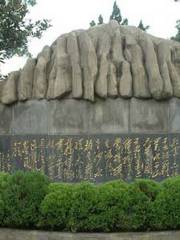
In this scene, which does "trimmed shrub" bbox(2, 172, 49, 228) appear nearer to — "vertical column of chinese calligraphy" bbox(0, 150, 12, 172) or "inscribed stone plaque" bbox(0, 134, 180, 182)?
"inscribed stone plaque" bbox(0, 134, 180, 182)

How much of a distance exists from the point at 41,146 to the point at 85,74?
1.27 meters

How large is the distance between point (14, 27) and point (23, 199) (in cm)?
706

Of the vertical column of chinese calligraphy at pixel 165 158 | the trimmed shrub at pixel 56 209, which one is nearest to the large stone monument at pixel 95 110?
the vertical column of chinese calligraphy at pixel 165 158

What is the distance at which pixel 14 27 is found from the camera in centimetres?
1188

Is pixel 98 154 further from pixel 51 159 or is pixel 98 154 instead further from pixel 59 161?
pixel 51 159

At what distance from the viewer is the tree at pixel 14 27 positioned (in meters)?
11.5

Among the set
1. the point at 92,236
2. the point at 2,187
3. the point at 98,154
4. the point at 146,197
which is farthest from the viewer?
the point at 98,154


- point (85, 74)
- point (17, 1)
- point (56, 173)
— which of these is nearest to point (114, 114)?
point (85, 74)

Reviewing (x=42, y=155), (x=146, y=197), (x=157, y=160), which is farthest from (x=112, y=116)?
(x=146, y=197)

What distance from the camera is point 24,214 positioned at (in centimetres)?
553

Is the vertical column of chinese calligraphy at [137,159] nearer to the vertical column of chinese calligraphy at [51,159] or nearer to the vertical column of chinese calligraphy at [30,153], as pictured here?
the vertical column of chinese calligraphy at [51,159]

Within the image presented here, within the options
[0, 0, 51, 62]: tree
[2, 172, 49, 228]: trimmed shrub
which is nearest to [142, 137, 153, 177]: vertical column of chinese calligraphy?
[2, 172, 49, 228]: trimmed shrub

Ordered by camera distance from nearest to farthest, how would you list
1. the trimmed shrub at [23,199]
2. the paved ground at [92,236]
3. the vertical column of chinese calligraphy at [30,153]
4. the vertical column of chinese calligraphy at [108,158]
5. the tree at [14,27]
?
the paved ground at [92,236]
the trimmed shrub at [23,199]
the vertical column of chinese calligraphy at [108,158]
the vertical column of chinese calligraphy at [30,153]
the tree at [14,27]

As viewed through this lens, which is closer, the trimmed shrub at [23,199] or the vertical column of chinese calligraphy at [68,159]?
the trimmed shrub at [23,199]
